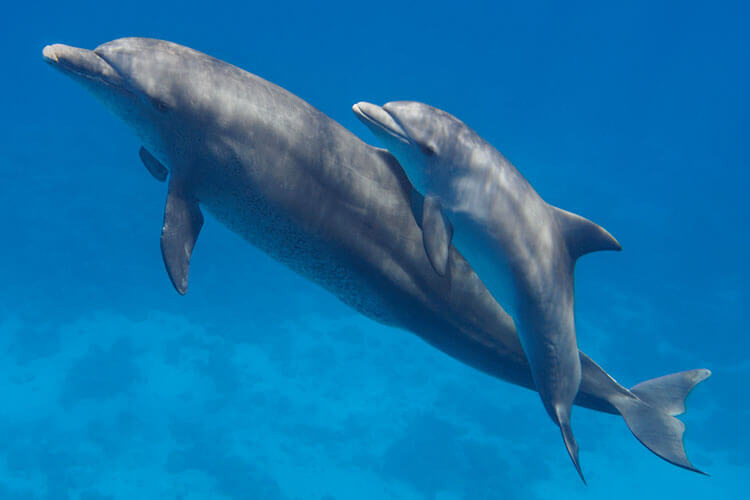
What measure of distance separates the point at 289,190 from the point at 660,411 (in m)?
4.57

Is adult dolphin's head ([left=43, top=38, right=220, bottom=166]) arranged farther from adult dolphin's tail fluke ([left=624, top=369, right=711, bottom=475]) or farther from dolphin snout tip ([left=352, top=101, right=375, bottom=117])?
adult dolphin's tail fluke ([left=624, top=369, right=711, bottom=475])

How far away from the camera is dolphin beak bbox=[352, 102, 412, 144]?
17.7ft

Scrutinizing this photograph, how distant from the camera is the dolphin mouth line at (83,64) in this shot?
17.7 feet

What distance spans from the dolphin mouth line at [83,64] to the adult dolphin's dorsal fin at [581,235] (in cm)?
408

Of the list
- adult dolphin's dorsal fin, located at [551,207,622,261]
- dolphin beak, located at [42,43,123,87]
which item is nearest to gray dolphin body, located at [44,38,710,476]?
dolphin beak, located at [42,43,123,87]

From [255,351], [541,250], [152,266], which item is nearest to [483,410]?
[255,351]

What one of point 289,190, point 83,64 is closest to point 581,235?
point 289,190

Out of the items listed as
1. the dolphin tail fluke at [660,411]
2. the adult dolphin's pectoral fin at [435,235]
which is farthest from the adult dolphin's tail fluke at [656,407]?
the adult dolphin's pectoral fin at [435,235]

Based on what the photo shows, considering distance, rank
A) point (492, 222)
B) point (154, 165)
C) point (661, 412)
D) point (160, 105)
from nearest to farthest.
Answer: point (492, 222)
point (160, 105)
point (154, 165)
point (661, 412)

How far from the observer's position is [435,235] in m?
5.31

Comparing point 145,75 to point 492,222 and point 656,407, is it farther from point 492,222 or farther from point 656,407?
point 656,407

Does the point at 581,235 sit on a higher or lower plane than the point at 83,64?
higher

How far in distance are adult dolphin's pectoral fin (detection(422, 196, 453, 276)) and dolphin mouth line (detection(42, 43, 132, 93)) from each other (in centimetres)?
284

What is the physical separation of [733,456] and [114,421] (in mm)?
20171
